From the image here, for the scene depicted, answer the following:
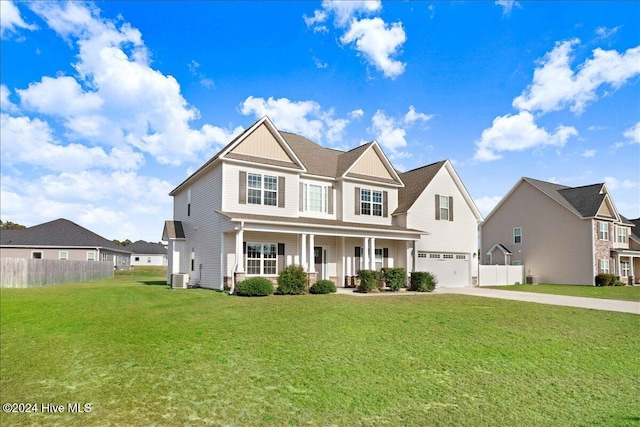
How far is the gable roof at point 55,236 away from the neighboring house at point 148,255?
2714 centimetres

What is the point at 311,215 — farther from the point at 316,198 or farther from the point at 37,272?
the point at 37,272

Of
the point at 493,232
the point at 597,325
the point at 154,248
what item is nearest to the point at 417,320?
the point at 597,325

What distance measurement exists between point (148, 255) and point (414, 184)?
5807 cm

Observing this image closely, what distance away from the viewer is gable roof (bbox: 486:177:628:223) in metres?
35.2

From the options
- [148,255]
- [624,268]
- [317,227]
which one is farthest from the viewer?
[148,255]

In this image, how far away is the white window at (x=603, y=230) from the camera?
1391 inches

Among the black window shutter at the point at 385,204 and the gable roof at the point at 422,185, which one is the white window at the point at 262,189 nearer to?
Result: the black window shutter at the point at 385,204

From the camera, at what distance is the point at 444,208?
28906 millimetres

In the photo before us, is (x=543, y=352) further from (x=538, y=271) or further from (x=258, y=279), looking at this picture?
(x=538, y=271)

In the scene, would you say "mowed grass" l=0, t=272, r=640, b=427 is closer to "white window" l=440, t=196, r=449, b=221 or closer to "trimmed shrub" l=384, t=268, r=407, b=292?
"trimmed shrub" l=384, t=268, r=407, b=292

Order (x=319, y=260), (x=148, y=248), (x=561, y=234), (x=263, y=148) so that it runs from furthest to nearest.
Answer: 1. (x=148, y=248)
2. (x=561, y=234)
3. (x=319, y=260)
4. (x=263, y=148)

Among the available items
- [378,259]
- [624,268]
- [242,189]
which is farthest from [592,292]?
[242,189]

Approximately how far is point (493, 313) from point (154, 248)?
229ft

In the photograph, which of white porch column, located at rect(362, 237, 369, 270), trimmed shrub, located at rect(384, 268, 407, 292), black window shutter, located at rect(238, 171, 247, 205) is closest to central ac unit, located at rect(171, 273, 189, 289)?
black window shutter, located at rect(238, 171, 247, 205)
